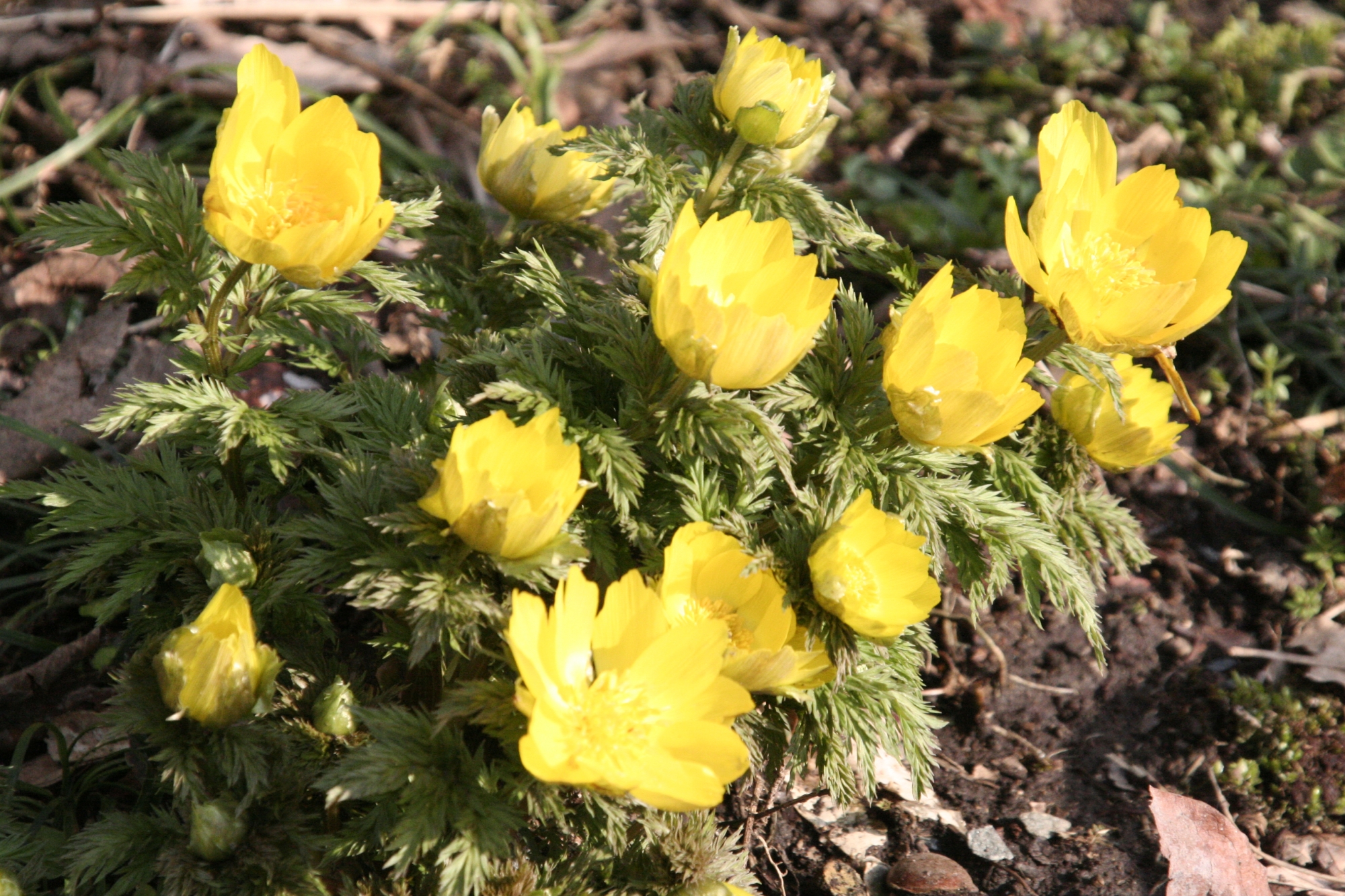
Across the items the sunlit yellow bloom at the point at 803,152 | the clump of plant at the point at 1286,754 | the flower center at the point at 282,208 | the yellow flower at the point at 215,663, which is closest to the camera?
the yellow flower at the point at 215,663

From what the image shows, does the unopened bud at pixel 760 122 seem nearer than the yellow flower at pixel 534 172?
Yes

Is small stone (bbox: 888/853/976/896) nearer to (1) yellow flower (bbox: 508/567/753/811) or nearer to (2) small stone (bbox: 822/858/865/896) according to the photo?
(2) small stone (bbox: 822/858/865/896)

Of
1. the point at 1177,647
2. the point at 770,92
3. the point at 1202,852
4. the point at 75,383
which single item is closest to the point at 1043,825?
the point at 1202,852

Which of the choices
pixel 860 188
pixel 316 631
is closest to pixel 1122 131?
pixel 860 188

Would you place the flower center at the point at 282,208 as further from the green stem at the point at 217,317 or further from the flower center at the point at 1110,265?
the flower center at the point at 1110,265

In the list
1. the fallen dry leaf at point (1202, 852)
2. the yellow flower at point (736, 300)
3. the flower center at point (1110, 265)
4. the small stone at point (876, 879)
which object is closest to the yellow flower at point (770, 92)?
the yellow flower at point (736, 300)

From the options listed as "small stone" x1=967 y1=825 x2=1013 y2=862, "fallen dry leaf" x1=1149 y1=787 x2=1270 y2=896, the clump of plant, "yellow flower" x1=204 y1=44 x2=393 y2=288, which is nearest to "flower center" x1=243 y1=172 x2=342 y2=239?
"yellow flower" x1=204 y1=44 x2=393 y2=288
